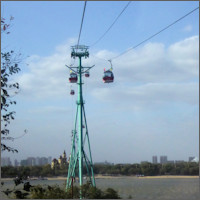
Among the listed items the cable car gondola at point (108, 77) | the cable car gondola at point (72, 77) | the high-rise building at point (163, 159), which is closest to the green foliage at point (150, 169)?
the high-rise building at point (163, 159)

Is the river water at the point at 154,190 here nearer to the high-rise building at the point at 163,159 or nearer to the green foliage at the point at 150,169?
the green foliage at the point at 150,169

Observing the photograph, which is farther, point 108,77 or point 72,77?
point 72,77

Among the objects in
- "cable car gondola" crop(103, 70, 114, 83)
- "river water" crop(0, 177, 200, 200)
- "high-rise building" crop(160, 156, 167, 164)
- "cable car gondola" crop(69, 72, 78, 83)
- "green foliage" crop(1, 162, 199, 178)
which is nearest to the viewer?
"cable car gondola" crop(103, 70, 114, 83)

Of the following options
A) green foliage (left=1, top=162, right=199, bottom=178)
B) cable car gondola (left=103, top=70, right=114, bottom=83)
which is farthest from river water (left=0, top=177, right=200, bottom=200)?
cable car gondola (left=103, top=70, right=114, bottom=83)

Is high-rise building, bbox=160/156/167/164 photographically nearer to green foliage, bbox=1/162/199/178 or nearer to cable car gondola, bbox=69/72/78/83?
green foliage, bbox=1/162/199/178

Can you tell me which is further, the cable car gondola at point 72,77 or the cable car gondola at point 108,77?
the cable car gondola at point 72,77

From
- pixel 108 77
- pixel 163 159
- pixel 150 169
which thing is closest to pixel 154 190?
pixel 150 169

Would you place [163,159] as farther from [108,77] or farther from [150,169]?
[108,77]

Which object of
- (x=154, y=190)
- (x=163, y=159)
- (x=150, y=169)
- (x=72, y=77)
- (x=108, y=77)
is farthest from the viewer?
(x=163, y=159)

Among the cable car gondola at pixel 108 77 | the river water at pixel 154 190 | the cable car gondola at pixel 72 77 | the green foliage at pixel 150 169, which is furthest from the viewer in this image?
the green foliage at pixel 150 169

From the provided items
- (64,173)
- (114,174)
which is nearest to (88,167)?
(64,173)

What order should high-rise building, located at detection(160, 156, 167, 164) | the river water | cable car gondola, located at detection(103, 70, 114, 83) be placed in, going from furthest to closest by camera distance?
high-rise building, located at detection(160, 156, 167, 164) → the river water → cable car gondola, located at detection(103, 70, 114, 83)

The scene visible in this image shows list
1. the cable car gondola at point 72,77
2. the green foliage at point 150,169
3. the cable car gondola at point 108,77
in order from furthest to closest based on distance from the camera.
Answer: the green foliage at point 150,169, the cable car gondola at point 72,77, the cable car gondola at point 108,77
